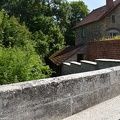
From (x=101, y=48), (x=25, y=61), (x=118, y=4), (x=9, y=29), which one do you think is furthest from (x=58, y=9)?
(x=25, y=61)

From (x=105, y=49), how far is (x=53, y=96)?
1114 cm

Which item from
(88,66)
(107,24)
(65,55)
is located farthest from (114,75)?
(107,24)

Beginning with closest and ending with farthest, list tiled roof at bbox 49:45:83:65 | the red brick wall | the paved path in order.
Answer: the paved path < the red brick wall < tiled roof at bbox 49:45:83:65

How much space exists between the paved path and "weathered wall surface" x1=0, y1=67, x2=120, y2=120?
11cm

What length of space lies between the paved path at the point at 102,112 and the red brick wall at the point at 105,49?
8.17m

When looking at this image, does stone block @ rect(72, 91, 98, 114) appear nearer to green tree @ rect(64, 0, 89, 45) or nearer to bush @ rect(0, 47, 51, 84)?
bush @ rect(0, 47, 51, 84)

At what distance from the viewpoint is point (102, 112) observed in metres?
3.51

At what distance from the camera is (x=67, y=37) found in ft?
129

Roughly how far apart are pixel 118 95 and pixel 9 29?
14481 mm

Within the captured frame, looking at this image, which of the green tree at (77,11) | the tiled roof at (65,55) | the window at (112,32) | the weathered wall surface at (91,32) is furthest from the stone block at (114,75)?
the green tree at (77,11)

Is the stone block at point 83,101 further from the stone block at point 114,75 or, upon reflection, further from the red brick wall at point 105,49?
the red brick wall at point 105,49

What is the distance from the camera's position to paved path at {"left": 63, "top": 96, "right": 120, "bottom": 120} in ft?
10.7

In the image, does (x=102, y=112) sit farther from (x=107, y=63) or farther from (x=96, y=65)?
(x=96, y=65)

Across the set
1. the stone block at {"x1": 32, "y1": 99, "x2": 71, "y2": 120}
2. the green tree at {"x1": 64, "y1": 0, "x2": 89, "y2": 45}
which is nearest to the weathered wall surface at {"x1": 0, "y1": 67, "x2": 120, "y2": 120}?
the stone block at {"x1": 32, "y1": 99, "x2": 71, "y2": 120}
